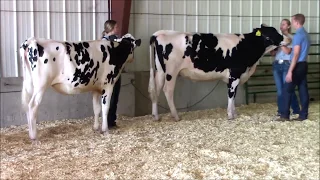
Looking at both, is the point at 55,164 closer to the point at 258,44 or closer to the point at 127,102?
the point at 127,102

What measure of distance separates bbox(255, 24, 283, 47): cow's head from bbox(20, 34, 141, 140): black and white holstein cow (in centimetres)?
264

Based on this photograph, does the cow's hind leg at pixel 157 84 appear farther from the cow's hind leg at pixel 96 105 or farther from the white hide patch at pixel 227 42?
the cow's hind leg at pixel 96 105

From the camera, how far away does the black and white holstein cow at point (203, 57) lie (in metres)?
7.67

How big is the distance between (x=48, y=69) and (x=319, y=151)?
3759 mm

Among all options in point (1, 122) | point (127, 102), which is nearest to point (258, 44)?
point (127, 102)

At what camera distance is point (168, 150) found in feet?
18.7

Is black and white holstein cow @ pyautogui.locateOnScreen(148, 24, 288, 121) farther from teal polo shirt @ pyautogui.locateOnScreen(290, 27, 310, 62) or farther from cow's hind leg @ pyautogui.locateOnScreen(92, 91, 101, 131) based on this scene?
cow's hind leg @ pyautogui.locateOnScreen(92, 91, 101, 131)

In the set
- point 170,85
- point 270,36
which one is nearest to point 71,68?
point 170,85

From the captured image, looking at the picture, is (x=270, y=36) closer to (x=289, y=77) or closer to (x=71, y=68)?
(x=289, y=77)

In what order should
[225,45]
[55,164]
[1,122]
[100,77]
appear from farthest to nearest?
[225,45] < [1,122] < [100,77] < [55,164]

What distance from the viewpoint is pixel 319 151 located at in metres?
5.90

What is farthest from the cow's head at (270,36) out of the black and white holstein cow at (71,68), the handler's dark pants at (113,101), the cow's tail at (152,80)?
the handler's dark pants at (113,101)

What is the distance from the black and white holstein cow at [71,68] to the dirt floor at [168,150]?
0.53 meters

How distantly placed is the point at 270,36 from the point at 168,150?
140 inches
